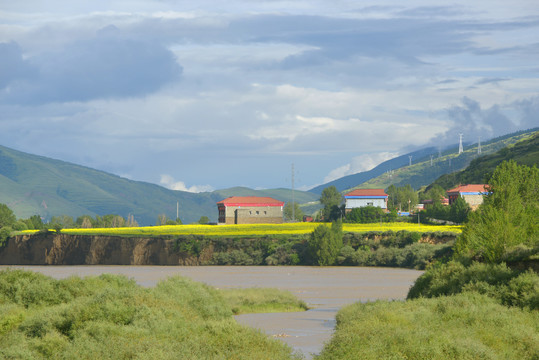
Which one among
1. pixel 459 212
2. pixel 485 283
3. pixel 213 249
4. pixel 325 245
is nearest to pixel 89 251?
pixel 213 249

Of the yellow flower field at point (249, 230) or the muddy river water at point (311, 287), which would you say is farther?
the yellow flower field at point (249, 230)

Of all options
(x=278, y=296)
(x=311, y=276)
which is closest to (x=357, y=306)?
(x=278, y=296)

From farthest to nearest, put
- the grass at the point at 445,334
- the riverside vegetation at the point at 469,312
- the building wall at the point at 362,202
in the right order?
1. the building wall at the point at 362,202
2. the riverside vegetation at the point at 469,312
3. the grass at the point at 445,334

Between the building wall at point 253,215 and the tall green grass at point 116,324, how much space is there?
137142 mm

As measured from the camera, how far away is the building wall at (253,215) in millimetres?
184875

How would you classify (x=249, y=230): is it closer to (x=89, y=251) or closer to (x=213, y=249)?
(x=213, y=249)

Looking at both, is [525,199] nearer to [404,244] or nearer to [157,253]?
[404,244]

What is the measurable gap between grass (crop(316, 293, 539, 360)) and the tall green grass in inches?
116

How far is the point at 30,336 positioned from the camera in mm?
32750

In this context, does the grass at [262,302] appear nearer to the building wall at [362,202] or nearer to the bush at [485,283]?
the bush at [485,283]

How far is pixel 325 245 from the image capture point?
423 feet

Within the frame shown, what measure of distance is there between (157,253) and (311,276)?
52.1 m

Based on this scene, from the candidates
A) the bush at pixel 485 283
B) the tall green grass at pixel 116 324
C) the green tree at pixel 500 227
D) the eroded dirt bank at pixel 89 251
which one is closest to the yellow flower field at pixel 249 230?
the eroded dirt bank at pixel 89 251

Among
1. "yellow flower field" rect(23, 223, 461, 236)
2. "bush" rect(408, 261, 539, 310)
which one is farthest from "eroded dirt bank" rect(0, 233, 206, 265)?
"bush" rect(408, 261, 539, 310)
